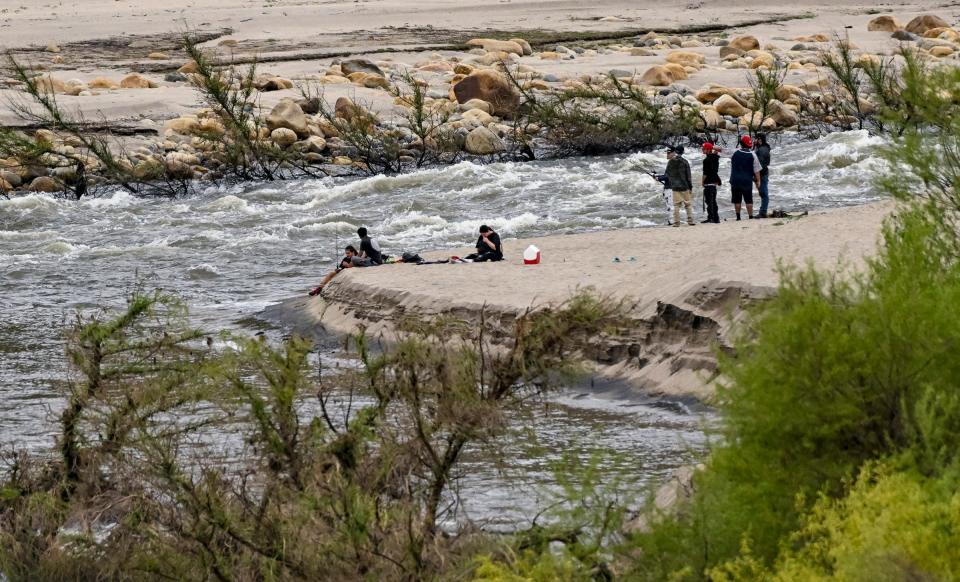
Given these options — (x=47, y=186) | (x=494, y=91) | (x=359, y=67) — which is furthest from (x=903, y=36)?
(x=47, y=186)

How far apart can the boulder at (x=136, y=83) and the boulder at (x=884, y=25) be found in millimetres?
22977

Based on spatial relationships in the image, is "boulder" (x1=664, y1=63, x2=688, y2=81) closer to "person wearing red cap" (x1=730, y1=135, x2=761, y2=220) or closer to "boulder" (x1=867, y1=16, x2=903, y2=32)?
"boulder" (x1=867, y1=16, x2=903, y2=32)

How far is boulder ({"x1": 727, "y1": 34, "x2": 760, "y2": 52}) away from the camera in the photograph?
48188 mm

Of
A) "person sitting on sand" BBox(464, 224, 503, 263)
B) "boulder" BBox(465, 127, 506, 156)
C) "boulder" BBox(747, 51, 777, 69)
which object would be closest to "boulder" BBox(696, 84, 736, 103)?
"boulder" BBox(747, 51, 777, 69)

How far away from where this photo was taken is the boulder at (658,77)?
135ft

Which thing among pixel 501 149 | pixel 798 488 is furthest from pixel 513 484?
pixel 501 149

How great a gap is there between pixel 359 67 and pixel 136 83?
5786 millimetres

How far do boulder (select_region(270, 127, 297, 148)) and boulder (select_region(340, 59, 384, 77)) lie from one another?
7.64m

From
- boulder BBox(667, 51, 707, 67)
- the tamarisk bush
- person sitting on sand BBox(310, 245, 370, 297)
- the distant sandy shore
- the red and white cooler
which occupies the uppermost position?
the tamarisk bush

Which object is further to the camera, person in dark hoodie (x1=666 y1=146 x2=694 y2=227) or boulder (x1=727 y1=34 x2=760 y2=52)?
boulder (x1=727 y1=34 x2=760 y2=52)

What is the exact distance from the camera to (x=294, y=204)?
31016 mm

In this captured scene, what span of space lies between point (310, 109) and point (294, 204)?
24.9 feet

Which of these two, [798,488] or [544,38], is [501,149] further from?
[798,488]

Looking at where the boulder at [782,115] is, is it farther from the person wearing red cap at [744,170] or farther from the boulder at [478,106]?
the person wearing red cap at [744,170]
